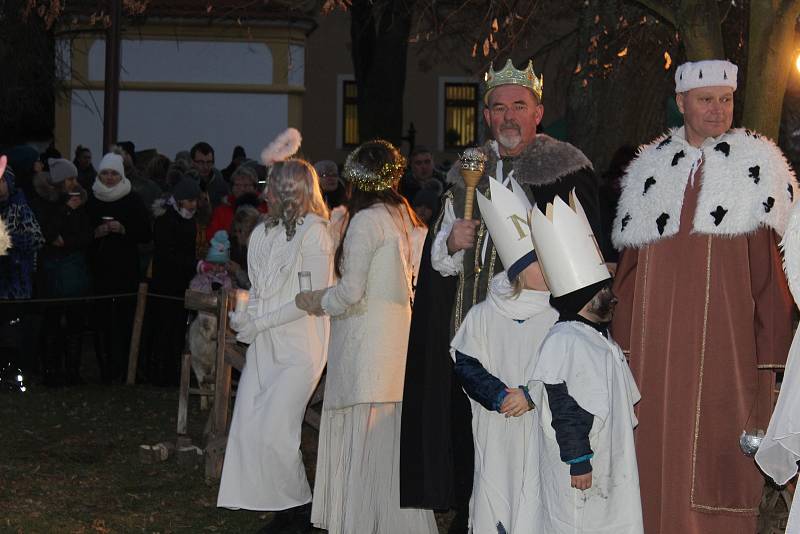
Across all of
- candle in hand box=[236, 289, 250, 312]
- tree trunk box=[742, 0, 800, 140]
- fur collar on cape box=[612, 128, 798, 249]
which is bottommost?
candle in hand box=[236, 289, 250, 312]

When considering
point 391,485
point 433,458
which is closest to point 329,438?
point 391,485

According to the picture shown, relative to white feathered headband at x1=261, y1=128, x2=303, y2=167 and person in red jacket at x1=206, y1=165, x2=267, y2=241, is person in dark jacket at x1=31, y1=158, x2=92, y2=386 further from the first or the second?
white feathered headband at x1=261, y1=128, x2=303, y2=167

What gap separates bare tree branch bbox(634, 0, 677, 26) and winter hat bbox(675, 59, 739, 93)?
3.23 m

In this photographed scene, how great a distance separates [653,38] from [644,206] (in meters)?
6.58

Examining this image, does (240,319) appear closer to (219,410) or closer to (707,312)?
(219,410)

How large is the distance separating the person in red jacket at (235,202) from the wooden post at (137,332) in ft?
2.58

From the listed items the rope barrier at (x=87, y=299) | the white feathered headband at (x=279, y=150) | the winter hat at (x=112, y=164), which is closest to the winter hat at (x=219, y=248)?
the rope barrier at (x=87, y=299)

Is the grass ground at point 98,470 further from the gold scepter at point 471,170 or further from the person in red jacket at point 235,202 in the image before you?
the gold scepter at point 471,170

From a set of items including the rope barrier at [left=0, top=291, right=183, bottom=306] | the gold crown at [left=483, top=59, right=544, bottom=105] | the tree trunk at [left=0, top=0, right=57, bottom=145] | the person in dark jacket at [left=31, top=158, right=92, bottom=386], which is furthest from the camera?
the tree trunk at [left=0, top=0, right=57, bottom=145]

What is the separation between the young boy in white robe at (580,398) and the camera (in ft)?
16.4

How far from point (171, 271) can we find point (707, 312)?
Result: 288 inches

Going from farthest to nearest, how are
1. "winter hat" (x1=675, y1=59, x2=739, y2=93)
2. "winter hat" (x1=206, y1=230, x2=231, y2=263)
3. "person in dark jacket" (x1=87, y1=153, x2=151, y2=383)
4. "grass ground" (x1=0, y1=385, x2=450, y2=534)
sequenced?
"person in dark jacket" (x1=87, y1=153, x2=151, y2=383) → "winter hat" (x1=206, y1=230, x2=231, y2=263) → "grass ground" (x1=0, y1=385, x2=450, y2=534) → "winter hat" (x1=675, y1=59, x2=739, y2=93)

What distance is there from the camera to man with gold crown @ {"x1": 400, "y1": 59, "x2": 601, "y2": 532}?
237 inches

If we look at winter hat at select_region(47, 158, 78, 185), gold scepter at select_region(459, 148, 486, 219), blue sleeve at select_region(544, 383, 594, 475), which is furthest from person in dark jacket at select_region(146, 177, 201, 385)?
blue sleeve at select_region(544, 383, 594, 475)
